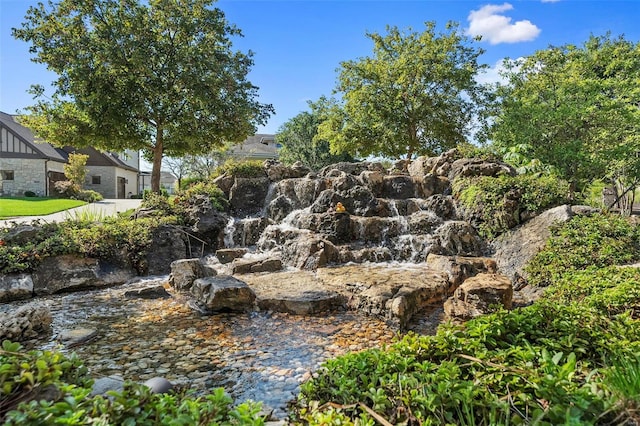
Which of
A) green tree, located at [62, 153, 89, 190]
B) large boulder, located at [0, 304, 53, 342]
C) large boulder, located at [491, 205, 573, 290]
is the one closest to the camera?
large boulder, located at [0, 304, 53, 342]

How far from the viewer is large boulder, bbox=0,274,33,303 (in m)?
6.29

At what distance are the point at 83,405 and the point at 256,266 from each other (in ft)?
21.3

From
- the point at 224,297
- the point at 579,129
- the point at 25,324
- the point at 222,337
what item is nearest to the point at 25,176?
the point at 25,324

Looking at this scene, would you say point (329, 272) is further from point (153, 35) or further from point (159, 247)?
point (153, 35)

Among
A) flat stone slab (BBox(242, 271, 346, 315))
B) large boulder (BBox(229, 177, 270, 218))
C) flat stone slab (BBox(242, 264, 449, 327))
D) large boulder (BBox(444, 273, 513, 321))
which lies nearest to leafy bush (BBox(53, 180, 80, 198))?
large boulder (BBox(229, 177, 270, 218))

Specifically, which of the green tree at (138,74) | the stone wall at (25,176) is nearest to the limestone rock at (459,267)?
the green tree at (138,74)

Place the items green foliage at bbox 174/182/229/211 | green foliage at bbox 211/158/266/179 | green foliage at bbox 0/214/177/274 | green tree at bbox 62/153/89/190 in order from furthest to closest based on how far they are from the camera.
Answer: green tree at bbox 62/153/89/190, green foliage at bbox 211/158/266/179, green foliage at bbox 174/182/229/211, green foliage at bbox 0/214/177/274

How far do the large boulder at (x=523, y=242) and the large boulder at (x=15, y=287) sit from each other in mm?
9318

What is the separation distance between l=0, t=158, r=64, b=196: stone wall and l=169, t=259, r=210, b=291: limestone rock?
25016 millimetres

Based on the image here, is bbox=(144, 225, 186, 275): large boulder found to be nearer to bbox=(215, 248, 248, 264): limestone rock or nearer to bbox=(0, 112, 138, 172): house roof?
bbox=(215, 248, 248, 264): limestone rock

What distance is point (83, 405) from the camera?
1379 mm

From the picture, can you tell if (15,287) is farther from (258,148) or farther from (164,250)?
(258,148)

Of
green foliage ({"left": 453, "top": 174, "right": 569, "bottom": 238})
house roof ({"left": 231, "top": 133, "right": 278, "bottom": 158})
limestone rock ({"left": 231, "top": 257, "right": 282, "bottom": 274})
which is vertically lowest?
limestone rock ({"left": 231, "top": 257, "right": 282, "bottom": 274})

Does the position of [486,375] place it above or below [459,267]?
above
